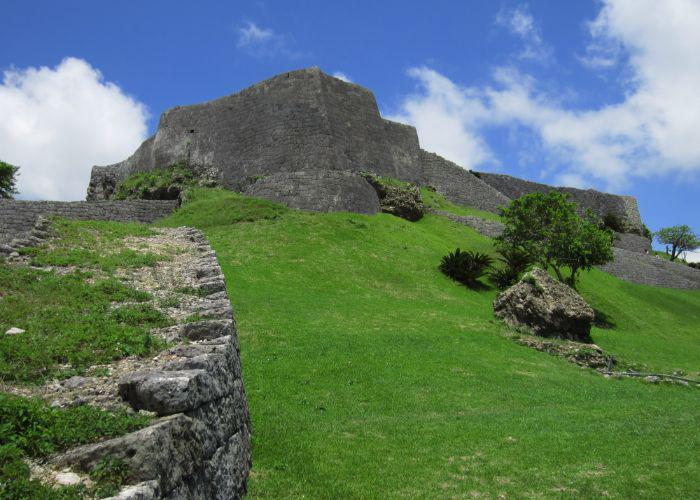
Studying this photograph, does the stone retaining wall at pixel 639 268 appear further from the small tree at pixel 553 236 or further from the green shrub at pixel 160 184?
the green shrub at pixel 160 184

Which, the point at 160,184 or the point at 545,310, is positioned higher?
the point at 160,184

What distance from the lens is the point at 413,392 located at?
11.2 metres

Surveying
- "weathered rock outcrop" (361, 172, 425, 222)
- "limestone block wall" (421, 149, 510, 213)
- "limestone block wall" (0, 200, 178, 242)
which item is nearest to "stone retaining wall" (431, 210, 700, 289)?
"weathered rock outcrop" (361, 172, 425, 222)

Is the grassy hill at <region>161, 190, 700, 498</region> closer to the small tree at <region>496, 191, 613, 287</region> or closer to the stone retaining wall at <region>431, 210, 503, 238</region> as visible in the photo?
the small tree at <region>496, 191, 613, 287</region>

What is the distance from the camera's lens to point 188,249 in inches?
598

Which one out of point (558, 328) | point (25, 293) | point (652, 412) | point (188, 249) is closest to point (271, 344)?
point (188, 249)

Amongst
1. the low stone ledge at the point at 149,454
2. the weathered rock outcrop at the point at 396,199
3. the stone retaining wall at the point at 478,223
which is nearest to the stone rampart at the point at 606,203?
the stone retaining wall at the point at 478,223

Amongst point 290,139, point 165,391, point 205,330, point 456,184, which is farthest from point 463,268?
point 456,184

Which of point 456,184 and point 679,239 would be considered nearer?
point 456,184

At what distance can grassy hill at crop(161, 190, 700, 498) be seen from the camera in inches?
286

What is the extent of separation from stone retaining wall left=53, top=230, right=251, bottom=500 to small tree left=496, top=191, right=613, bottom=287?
23.6m

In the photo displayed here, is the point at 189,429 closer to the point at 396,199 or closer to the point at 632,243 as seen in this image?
the point at 396,199

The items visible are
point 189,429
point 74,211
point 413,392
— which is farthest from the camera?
point 74,211

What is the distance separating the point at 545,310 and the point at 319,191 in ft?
46.8
